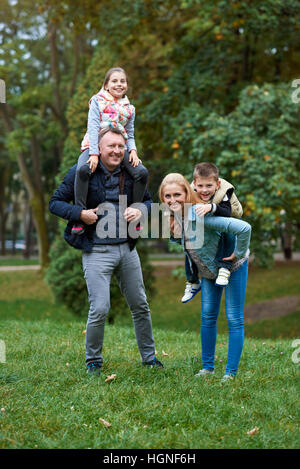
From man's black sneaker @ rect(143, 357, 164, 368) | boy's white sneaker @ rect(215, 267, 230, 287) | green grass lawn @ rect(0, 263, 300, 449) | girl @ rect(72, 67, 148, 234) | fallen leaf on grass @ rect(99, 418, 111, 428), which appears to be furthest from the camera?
man's black sneaker @ rect(143, 357, 164, 368)

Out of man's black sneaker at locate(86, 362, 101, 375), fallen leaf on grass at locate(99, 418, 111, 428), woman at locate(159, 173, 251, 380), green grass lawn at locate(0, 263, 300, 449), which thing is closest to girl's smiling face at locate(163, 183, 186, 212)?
woman at locate(159, 173, 251, 380)

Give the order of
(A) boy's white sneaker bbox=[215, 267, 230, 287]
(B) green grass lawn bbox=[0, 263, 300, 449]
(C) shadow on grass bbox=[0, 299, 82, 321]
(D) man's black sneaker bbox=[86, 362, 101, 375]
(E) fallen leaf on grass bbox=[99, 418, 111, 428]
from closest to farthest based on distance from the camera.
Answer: (B) green grass lawn bbox=[0, 263, 300, 449] → (E) fallen leaf on grass bbox=[99, 418, 111, 428] → (A) boy's white sneaker bbox=[215, 267, 230, 287] → (D) man's black sneaker bbox=[86, 362, 101, 375] → (C) shadow on grass bbox=[0, 299, 82, 321]

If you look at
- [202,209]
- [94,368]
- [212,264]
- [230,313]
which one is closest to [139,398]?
[94,368]

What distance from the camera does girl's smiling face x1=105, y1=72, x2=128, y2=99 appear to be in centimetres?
434

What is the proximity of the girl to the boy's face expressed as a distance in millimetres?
575

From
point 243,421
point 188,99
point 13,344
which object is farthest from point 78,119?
point 243,421

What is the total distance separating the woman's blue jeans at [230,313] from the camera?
13.6 ft

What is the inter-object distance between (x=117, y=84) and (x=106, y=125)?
362mm

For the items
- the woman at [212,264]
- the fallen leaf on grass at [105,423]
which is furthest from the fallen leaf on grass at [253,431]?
the woman at [212,264]

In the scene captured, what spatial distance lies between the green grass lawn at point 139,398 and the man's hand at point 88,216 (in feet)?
3.97

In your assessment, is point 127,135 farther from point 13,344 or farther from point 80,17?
point 80,17

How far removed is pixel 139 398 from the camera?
12.3ft

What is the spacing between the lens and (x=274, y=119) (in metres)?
9.52

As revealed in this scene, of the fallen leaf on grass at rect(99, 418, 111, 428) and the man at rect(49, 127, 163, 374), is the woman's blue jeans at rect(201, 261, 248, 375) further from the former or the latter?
the fallen leaf on grass at rect(99, 418, 111, 428)
